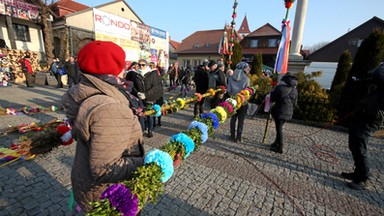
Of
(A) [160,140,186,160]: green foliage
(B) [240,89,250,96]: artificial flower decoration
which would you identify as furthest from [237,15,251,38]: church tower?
(A) [160,140,186,160]: green foliage

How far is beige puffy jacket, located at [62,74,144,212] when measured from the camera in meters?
1.00

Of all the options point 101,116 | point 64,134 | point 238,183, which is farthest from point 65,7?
point 101,116

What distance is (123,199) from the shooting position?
3.51ft

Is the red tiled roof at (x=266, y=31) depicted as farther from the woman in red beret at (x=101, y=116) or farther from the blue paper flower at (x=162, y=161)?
the woman in red beret at (x=101, y=116)

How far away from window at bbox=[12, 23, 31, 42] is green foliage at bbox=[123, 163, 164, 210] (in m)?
23.3

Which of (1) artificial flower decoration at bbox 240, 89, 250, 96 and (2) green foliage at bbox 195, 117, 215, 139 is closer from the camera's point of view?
(2) green foliage at bbox 195, 117, 215, 139

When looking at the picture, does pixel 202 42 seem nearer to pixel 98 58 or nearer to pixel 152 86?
pixel 152 86

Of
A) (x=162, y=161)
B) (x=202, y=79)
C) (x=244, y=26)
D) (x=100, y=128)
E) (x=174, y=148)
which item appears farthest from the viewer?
(x=244, y=26)

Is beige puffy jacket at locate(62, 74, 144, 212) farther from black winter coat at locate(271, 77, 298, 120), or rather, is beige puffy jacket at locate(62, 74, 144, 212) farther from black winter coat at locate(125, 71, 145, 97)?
black winter coat at locate(271, 77, 298, 120)

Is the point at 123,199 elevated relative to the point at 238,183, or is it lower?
elevated

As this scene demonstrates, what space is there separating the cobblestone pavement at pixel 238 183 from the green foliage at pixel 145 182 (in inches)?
62.7

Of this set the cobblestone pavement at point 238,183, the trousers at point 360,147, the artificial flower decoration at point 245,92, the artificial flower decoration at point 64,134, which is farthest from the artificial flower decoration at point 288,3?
the artificial flower decoration at point 64,134

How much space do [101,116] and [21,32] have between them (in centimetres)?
2367

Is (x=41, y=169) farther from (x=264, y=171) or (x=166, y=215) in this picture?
(x=264, y=171)
